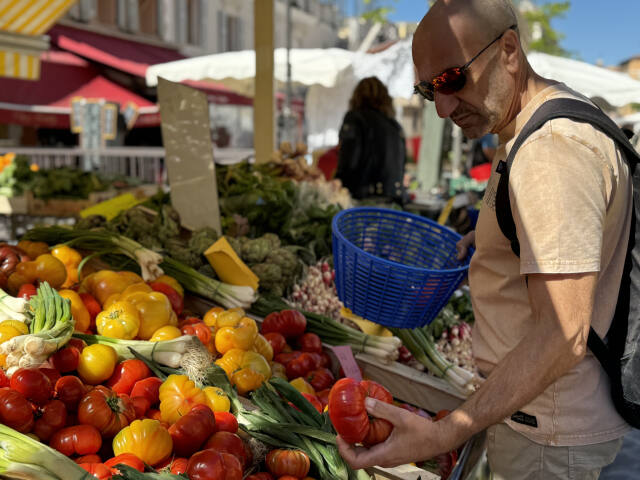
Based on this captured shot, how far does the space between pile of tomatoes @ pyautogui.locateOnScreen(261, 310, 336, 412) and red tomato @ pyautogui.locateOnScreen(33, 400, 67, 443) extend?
3.07 feet

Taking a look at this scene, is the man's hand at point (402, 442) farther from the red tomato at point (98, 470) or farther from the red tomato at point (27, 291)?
the red tomato at point (27, 291)

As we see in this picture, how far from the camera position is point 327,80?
27.9ft

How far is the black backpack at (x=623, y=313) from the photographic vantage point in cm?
130

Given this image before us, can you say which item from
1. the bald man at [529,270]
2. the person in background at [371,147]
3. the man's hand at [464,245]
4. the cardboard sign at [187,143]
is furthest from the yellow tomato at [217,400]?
the person in background at [371,147]

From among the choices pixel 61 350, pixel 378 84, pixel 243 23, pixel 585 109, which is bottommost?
pixel 61 350

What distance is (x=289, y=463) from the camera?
1814mm

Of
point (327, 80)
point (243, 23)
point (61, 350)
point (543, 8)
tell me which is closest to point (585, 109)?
point (61, 350)

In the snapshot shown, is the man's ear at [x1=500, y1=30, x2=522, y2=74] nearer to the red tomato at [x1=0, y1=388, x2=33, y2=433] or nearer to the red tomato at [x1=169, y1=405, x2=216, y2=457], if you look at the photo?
the red tomato at [x1=169, y1=405, x2=216, y2=457]

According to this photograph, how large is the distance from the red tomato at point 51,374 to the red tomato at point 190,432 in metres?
→ 0.46

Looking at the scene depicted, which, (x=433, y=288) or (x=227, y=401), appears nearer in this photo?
(x=227, y=401)

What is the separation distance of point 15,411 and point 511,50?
1.74 m

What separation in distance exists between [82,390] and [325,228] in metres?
2.50

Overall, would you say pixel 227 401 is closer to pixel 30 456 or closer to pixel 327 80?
pixel 30 456

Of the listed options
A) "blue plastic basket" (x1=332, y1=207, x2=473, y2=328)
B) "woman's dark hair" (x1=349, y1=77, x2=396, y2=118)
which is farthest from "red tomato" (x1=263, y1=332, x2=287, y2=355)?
"woman's dark hair" (x1=349, y1=77, x2=396, y2=118)
